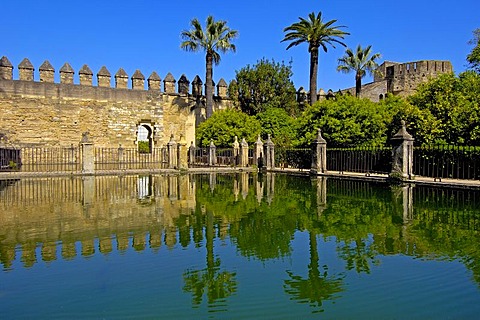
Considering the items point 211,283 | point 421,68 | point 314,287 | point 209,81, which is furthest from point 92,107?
point 421,68

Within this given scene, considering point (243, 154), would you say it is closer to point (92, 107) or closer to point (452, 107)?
point (92, 107)

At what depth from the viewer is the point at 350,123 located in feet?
73.7

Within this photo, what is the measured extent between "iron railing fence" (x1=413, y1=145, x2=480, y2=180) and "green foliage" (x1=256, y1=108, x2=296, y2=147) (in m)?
12.0

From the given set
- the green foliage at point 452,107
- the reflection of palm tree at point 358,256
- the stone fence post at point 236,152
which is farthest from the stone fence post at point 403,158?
the stone fence post at point 236,152

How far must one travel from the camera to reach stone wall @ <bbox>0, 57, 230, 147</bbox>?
84.7 ft

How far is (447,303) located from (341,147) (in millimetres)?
19372

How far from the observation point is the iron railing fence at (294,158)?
78.2 feet

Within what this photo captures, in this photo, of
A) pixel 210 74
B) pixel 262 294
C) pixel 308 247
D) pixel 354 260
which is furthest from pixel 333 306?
pixel 210 74

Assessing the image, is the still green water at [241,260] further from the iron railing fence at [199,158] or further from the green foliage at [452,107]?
the iron railing fence at [199,158]

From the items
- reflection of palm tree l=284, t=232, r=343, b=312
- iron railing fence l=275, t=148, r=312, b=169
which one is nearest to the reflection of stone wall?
reflection of palm tree l=284, t=232, r=343, b=312

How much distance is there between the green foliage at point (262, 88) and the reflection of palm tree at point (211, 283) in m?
26.7

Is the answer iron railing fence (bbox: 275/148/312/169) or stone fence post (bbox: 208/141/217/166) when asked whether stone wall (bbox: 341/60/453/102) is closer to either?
iron railing fence (bbox: 275/148/312/169)

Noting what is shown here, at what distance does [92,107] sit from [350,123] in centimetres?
1599

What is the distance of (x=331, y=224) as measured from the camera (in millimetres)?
7852
